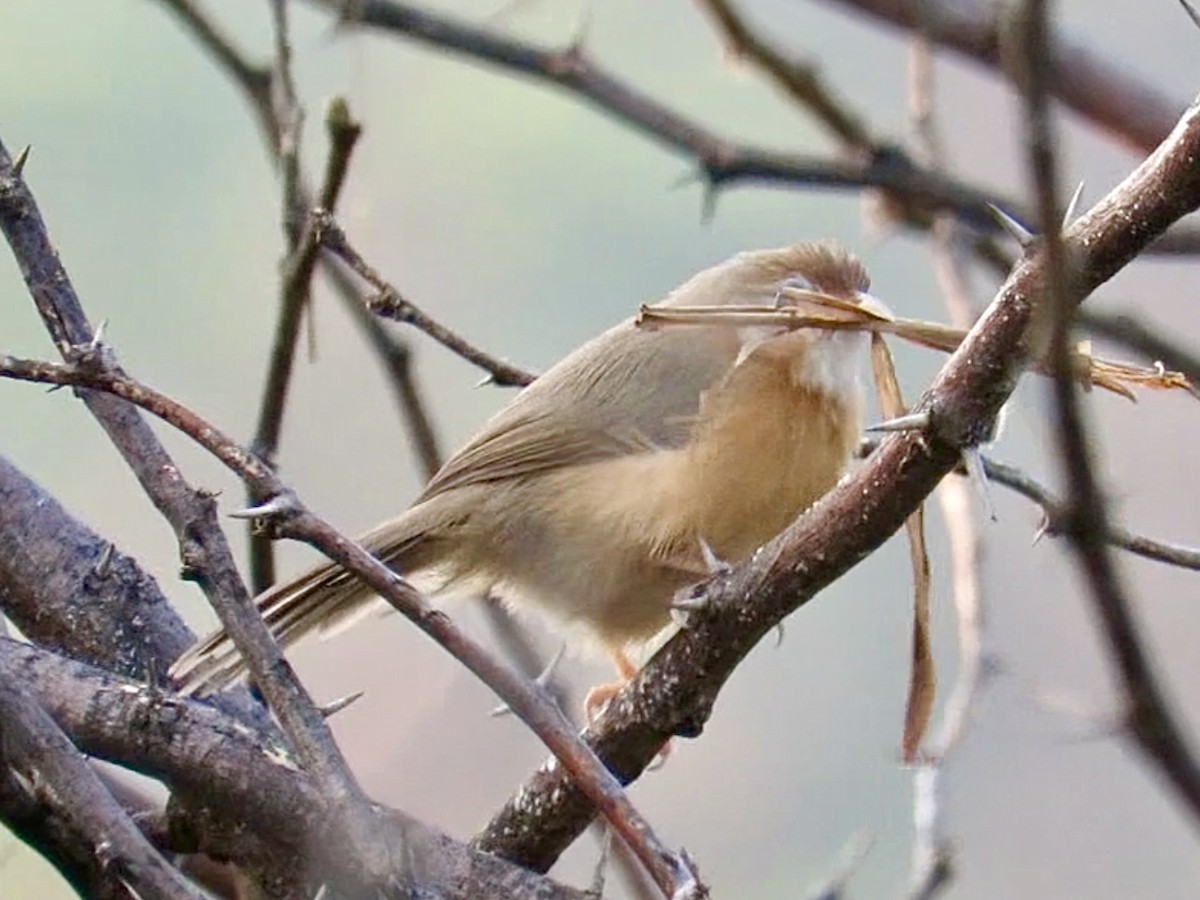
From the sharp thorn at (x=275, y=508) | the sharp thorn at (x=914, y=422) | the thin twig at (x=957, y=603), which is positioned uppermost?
the thin twig at (x=957, y=603)

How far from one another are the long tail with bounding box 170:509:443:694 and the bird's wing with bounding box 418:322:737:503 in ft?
0.26

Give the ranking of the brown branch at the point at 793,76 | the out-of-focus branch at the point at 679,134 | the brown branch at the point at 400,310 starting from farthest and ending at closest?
1. the brown branch at the point at 793,76
2. the out-of-focus branch at the point at 679,134
3. the brown branch at the point at 400,310

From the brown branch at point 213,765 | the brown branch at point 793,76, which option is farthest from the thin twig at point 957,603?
the brown branch at point 213,765

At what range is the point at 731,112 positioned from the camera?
6.07m

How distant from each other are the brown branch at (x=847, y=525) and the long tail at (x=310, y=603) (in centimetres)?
32

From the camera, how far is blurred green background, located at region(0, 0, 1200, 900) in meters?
3.91

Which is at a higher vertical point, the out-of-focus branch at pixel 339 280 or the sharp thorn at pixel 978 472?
the out-of-focus branch at pixel 339 280

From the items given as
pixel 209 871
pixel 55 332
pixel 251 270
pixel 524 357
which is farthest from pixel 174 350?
pixel 55 332

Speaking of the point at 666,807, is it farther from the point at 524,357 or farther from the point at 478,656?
the point at 478,656

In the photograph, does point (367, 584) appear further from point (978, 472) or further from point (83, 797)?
point (978, 472)

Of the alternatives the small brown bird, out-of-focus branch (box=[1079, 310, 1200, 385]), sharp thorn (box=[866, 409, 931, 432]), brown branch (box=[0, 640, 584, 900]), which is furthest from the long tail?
out-of-focus branch (box=[1079, 310, 1200, 385])

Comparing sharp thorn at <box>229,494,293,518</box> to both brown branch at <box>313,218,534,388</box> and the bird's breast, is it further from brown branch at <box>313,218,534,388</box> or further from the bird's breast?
the bird's breast

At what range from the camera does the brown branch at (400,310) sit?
1963mm

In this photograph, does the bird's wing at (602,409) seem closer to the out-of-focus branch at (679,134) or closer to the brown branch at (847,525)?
the out-of-focus branch at (679,134)
